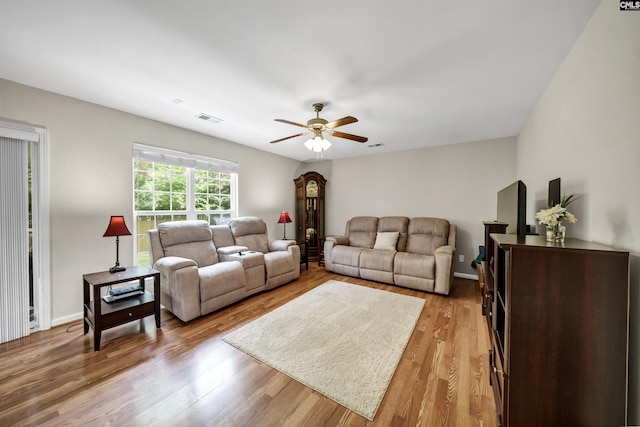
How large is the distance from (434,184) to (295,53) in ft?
12.0

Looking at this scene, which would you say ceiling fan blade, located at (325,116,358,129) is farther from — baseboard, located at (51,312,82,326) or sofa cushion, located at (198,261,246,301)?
baseboard, located at (51,312,82,326)

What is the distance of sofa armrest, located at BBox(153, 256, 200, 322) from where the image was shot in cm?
256

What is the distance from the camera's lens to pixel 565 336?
1.08 metres

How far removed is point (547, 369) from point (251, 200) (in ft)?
14.6

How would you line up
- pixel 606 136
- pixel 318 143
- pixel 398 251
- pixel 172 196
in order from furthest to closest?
pixel 398 251
pixel 172 196
pixel 318 143
pixel 606 136

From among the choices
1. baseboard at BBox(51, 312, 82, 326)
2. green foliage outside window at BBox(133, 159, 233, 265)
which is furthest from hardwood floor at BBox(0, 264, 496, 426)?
green foliage outside window at BBox(133, 159, 233, 265)

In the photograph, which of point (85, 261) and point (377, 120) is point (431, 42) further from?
point (85, 261)

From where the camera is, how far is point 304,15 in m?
1.42

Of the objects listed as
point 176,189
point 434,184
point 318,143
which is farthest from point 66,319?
point 434,184

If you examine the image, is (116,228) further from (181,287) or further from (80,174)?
(181,287)

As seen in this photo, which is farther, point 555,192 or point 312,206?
point 312,206

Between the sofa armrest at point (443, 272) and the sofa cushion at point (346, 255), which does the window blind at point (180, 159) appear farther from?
the sofa armrest at point (443, 272)

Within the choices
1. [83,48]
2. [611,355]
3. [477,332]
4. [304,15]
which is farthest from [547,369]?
[83,48]

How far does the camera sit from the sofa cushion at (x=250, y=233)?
4.00 metres
